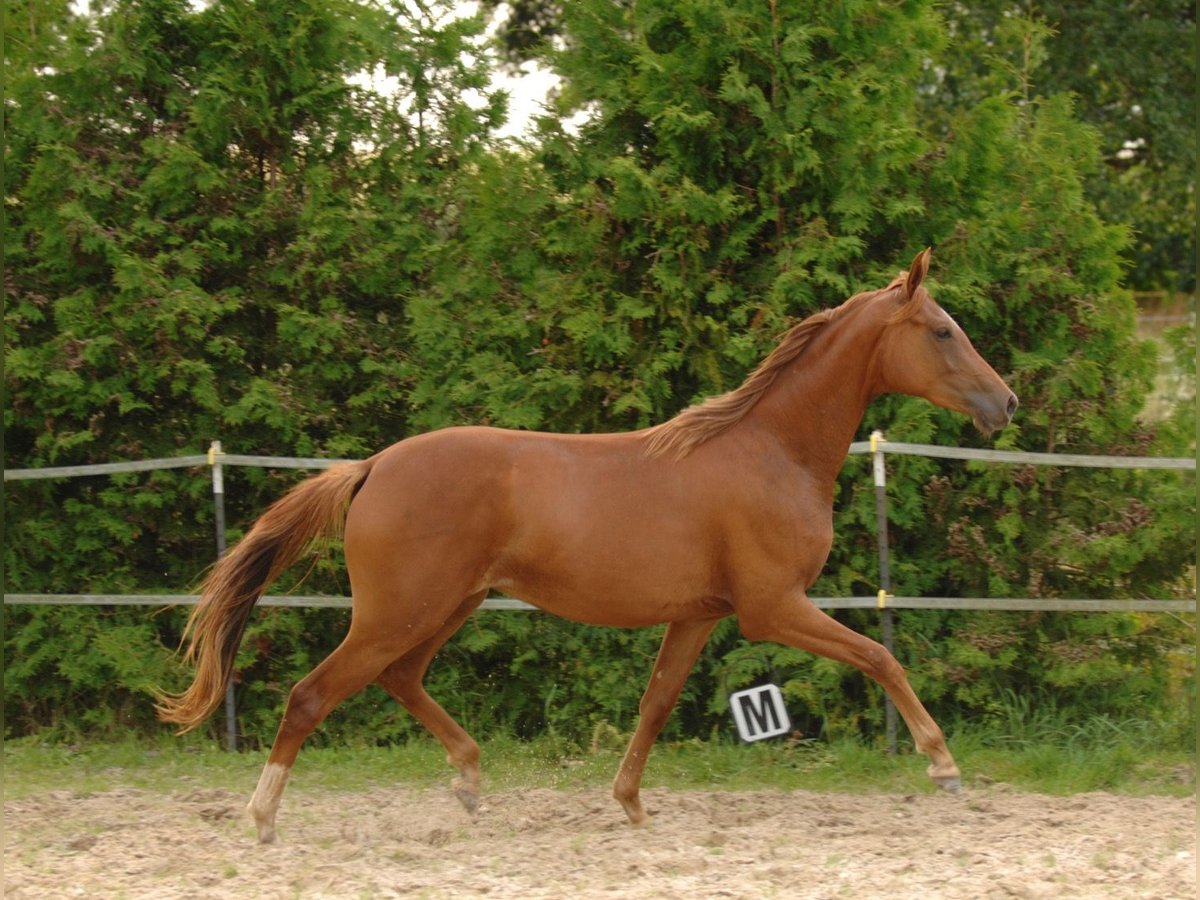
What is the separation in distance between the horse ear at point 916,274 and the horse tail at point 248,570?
2193 millimetres

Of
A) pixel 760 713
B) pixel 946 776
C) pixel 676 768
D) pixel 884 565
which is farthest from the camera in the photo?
pixel 884 565

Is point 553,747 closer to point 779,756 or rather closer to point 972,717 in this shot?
point 779,756

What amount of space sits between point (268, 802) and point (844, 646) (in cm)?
224

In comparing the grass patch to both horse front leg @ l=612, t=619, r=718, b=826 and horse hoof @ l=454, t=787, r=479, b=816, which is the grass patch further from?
horse front leg @ l=612, t=619, r=718, b=826

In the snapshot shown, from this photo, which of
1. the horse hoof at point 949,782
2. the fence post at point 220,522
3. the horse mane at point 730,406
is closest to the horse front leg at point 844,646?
the horse hoof at point 949,782

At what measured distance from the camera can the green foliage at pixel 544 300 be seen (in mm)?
6434

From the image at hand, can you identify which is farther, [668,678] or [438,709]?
[438,709]

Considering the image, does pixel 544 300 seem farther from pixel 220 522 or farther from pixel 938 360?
pixel 938 360

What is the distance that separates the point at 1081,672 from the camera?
612 centimetres

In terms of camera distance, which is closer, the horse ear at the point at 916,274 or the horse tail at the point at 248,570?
the horse ear at the point at 916,274

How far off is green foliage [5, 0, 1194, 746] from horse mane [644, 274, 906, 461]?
1.19 meters

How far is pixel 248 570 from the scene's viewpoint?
5.20 meters

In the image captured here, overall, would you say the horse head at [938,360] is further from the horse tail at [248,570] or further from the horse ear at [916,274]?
the horse tail at [248,570]

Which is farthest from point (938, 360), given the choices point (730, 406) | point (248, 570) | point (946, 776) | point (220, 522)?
point (220, 522)
